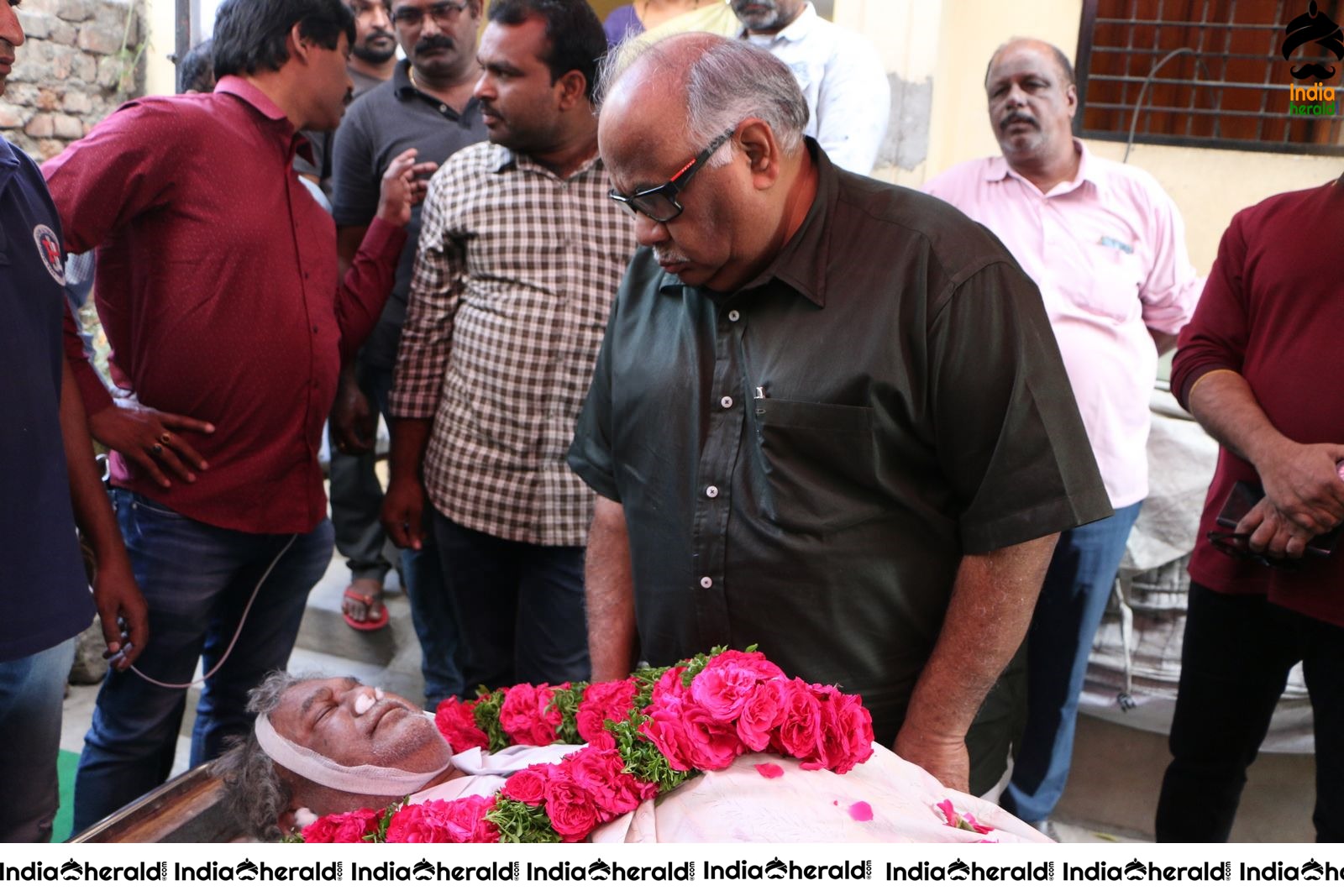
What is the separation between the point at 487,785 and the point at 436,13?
8.15ft

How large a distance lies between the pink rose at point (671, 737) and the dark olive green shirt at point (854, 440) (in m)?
0.29

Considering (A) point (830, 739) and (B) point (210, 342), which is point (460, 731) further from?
(B) point (210, 342)

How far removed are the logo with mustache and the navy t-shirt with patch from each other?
4.93 metres

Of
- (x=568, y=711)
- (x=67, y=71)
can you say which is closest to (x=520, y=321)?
(x=568, y=711)

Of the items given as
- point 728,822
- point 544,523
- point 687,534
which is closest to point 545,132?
point 544,523

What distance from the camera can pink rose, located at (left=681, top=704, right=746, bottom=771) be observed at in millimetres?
1702

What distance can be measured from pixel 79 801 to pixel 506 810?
161 centimetres

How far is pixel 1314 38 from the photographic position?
4809mm

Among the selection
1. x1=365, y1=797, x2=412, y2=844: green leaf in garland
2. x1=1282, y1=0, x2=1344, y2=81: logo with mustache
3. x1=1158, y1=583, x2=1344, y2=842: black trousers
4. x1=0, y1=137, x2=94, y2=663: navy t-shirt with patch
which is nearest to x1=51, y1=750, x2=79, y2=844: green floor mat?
x1=0, y1=137, x2=94, y2=663: navy t-shirt with patch

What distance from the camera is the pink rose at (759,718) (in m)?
1.68

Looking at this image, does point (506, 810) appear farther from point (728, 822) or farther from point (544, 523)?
point (544, 523)

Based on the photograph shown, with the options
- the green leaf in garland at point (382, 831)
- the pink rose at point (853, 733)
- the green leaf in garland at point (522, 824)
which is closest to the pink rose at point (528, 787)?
the green leaf in garland at point (522, 824)

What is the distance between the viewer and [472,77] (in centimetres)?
362

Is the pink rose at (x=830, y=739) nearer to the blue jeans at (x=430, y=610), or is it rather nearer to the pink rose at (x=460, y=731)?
the pink rose at (x=460, y=731)
